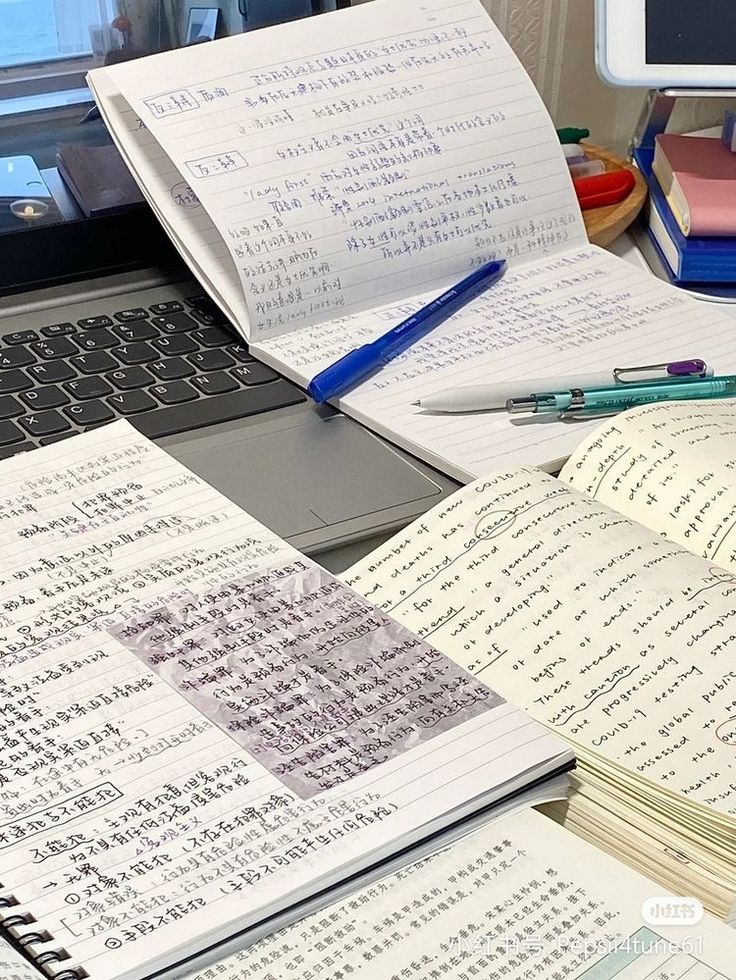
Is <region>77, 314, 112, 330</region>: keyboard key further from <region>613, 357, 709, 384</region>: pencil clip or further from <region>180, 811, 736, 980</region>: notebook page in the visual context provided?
<region>180, 811, 736, 980</region>: notebook page

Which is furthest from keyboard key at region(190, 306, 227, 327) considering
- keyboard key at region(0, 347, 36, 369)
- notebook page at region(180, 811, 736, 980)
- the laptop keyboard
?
notebook page at region(180, 811, 736, 980)

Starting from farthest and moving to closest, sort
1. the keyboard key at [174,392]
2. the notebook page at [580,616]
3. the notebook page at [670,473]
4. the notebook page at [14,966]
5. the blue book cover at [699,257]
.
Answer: the blue book cover at [699,257] < the keyboard key at [174,392] < the notebook page at [670,473] < the notebook page at [580,616] < the notebook page at [14,966]

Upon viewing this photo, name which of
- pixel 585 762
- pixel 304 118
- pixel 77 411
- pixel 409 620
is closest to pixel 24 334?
pixel 77 411

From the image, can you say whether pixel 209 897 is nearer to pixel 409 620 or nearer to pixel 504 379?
pixel 409 620

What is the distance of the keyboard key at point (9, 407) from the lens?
2.12ft

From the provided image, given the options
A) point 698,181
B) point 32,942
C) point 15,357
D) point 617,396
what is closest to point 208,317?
point 15,357

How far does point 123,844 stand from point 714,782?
0.64ft

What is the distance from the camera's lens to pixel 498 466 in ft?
2.05

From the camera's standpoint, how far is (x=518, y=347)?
739 millimetres

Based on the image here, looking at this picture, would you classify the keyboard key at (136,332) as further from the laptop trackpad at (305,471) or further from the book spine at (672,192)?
the book spine at (672,192)

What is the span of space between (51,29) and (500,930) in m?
0.63

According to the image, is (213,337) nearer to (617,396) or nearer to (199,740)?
(617,396)

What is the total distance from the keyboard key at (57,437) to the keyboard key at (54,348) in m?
0.08

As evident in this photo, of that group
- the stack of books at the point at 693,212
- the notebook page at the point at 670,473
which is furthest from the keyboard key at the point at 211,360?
the stack of books at the point at 693,212
